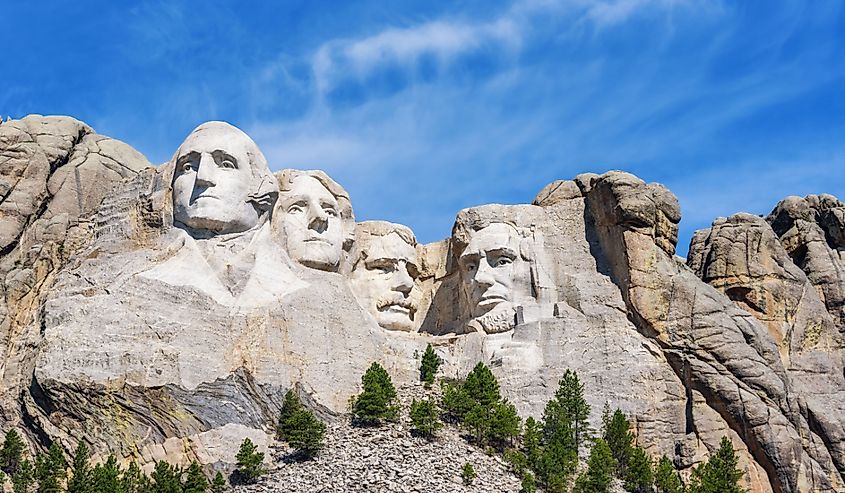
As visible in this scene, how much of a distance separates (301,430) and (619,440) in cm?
757

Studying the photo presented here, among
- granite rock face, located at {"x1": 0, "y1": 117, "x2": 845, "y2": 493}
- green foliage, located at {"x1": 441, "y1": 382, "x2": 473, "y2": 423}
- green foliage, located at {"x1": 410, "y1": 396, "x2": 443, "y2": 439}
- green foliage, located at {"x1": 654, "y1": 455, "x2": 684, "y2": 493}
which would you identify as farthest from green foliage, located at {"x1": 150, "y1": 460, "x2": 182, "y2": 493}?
green foliage, located at {"x1": 654, "y1": 455, "x2": 684, "y2": 493}

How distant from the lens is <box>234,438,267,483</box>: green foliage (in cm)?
4012

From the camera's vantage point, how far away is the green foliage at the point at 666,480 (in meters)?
42.4

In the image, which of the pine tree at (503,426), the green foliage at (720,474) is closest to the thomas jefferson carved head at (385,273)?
the pine tree at (503,426)

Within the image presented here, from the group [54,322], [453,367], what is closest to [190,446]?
[54,322]

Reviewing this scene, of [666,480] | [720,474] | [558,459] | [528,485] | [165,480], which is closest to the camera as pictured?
[165,480]

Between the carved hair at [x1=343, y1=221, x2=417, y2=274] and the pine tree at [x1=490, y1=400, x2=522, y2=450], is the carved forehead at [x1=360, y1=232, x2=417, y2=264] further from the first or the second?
the pine tree at [x1=490, y1=400, x2=522, y2=450]

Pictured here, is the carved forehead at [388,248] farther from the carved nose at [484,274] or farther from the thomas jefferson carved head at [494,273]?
the carved nose at [484,274]

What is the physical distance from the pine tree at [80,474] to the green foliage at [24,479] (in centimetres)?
80

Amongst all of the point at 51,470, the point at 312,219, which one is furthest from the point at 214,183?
the point at 51,470

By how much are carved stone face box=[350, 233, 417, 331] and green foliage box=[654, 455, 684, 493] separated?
8.62 m

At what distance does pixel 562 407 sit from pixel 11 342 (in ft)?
42.1

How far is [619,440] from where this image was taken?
43.6 meters

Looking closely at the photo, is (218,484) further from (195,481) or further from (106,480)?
(106,480)
